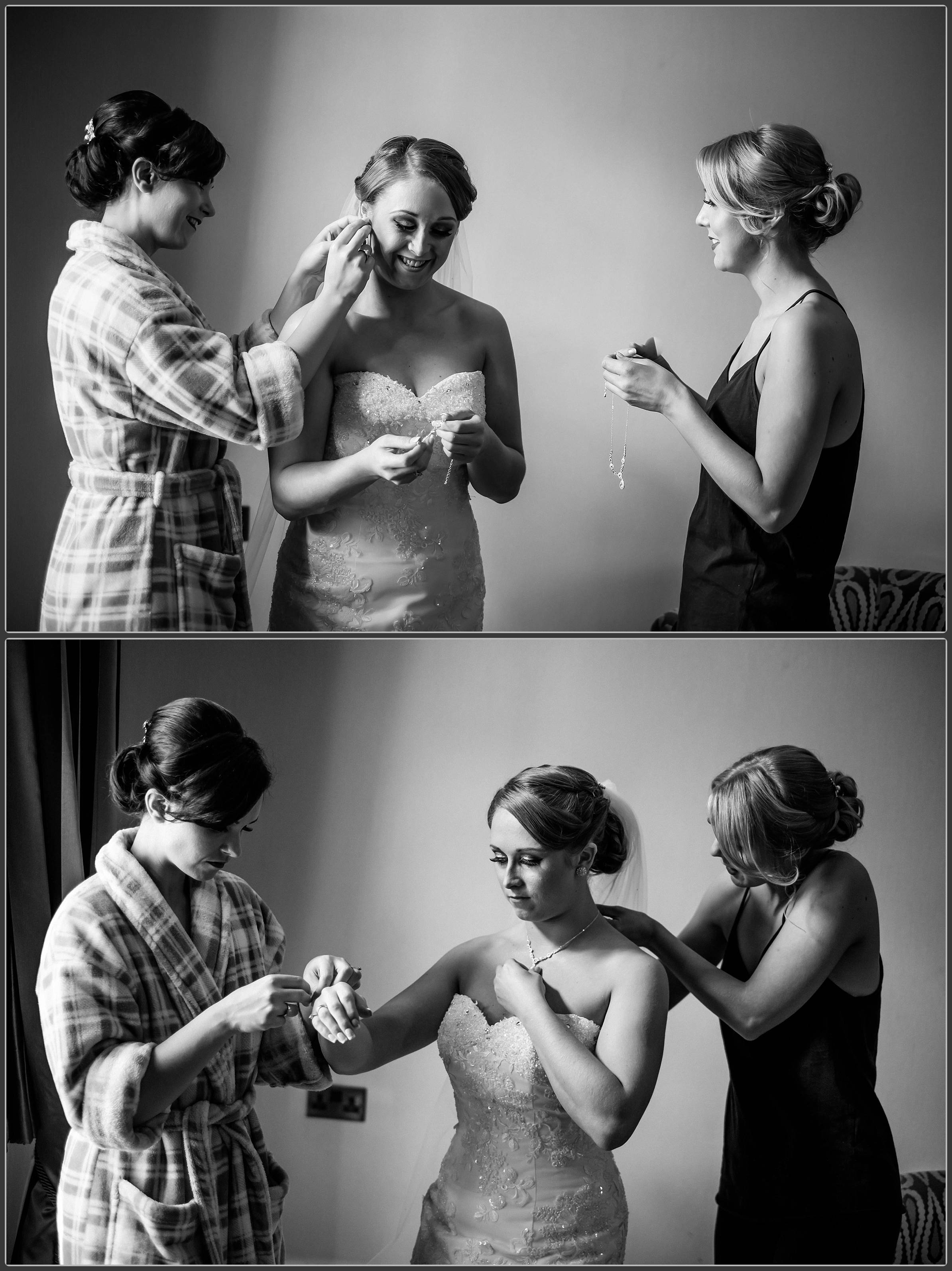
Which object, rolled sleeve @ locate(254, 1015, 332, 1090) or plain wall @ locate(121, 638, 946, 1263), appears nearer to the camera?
rolled sleeve @ locate(254, 1015, 332, 1090)

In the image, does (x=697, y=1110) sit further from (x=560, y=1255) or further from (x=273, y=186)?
(x=273, y=186)

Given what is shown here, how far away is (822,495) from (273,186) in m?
1.03

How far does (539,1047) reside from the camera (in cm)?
121

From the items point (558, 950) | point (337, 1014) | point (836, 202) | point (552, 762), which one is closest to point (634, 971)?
point (558, 950)

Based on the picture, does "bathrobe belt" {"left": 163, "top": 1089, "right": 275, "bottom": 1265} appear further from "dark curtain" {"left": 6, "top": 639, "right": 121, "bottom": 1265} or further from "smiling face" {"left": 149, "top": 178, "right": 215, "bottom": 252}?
"smiling face" {"left": 149, "top": 178, "right": 215, "bottom": 252}

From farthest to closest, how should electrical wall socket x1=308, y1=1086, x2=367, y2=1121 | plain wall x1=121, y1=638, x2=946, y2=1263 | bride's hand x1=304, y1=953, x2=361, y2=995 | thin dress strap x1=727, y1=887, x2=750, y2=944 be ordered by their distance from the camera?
1. electrical wall socket x1=308, y1=1086, x2=367, y2=1121
2. plain wall x1=121, y1=638, x2=946, y2=1263
3. thin dress strap x1=727, y1=887, x2=750, y2=944
4. bride's hand x1=304, y1=953, x2=361, y2=995

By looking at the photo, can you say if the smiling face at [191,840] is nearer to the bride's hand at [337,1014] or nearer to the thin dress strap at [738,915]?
the bride's hand at [337,1014]

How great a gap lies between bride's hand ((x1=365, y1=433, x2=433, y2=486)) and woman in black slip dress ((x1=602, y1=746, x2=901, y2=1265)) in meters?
0.56

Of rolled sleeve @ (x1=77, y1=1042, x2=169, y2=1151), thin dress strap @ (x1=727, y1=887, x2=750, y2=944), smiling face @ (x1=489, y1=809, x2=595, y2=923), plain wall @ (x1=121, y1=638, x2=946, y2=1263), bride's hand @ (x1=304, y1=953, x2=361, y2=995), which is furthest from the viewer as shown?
plain wall @ (x1=121, y1=638, x2=946, y2=1263)

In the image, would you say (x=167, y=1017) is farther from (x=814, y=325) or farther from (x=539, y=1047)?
(x=814, y=325)

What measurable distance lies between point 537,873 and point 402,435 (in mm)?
531

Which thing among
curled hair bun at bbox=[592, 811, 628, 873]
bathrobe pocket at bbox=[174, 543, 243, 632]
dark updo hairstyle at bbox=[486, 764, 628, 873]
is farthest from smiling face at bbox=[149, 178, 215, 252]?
curled hair bun at bbox=[592, 811, 628, 873]

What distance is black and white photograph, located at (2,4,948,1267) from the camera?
47.4 inches

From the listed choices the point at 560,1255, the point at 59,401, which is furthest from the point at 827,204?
the point at 560,1255
